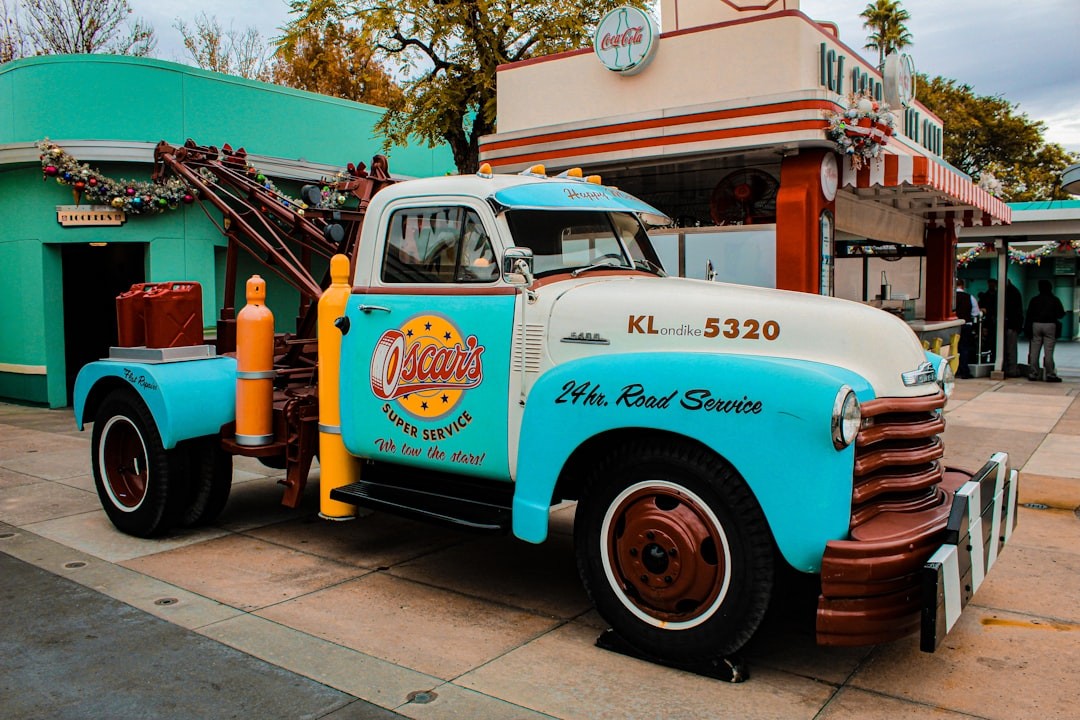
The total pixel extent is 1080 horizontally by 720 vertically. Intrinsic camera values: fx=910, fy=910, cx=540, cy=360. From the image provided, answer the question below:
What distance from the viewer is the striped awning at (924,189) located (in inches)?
412

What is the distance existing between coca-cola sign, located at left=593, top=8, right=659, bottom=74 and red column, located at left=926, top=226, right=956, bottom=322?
8595mm

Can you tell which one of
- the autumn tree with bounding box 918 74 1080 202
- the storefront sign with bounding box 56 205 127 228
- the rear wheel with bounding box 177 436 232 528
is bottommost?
the rear wheel with bounding box 177 436 232 528

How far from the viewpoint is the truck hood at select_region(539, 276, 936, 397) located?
3.96 meters

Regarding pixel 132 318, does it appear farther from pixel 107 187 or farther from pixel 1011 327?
pixel 1011 327

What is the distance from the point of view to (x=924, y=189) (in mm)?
11531

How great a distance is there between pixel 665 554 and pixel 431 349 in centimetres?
177

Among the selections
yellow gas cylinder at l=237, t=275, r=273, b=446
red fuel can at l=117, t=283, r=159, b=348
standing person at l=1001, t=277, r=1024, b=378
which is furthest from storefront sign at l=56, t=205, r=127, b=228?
standing person at l=1001, t=277, r=1024, b=378

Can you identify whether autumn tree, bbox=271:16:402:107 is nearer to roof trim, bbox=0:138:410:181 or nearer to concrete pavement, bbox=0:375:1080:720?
roof trim, bbox=0:138:410:181

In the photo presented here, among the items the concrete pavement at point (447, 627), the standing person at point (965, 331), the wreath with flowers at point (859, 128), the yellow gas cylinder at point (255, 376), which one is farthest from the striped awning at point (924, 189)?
the yellow gas cylinder at point (255, 376)

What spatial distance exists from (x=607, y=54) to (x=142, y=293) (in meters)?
6.82

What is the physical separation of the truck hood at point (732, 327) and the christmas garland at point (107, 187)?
9.17 meters

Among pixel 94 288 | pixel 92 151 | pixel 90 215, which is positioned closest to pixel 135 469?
pixel 92 151

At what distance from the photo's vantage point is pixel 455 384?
192 inches

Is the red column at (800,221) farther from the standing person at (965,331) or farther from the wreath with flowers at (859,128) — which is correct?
the standing person at (965,331)
